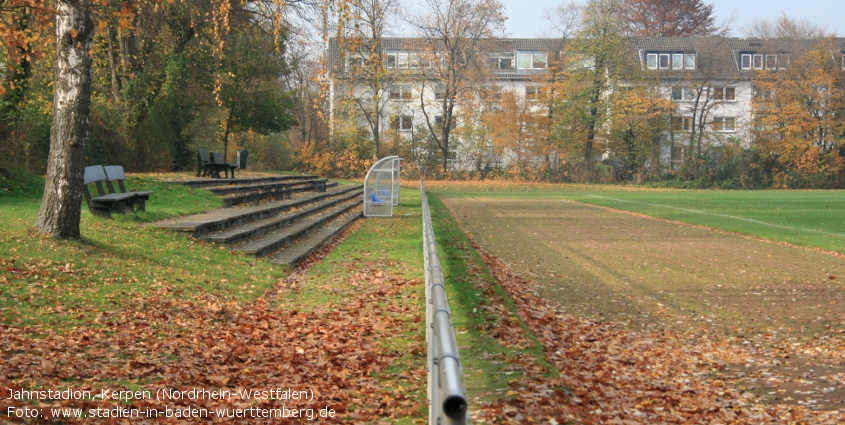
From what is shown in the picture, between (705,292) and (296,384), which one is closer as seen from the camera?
(296,384)

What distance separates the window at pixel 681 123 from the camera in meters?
55.4

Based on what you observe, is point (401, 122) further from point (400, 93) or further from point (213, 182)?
point (213, 182)

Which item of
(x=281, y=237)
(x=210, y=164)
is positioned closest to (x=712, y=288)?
(x=281, y=237)

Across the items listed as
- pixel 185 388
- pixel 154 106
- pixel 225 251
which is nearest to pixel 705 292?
pixel 225 251

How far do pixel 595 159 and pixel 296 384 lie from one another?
2093 inches

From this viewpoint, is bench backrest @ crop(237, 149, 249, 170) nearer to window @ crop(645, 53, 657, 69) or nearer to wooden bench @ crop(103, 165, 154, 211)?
wooden bench @ crop(103, 165, 154, 211)

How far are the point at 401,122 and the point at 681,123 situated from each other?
19848mm

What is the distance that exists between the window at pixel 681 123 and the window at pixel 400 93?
60.7ft

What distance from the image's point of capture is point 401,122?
59.2m

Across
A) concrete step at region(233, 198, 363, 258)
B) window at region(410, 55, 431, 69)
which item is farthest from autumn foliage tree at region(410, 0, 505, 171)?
concrete step at region(233, 198, 363, 258)

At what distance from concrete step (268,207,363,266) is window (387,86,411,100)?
3587cm

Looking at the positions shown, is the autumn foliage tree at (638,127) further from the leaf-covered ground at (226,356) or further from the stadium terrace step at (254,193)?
the leaf-covered ground at (226,356)

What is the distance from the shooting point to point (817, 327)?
8.55m

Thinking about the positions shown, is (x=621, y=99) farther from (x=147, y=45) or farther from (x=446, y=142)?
(x=147, y=45)
